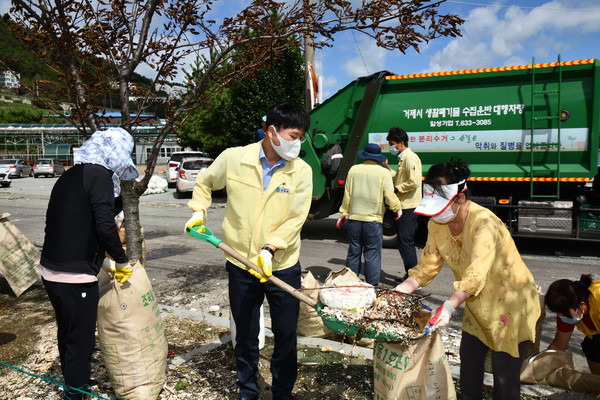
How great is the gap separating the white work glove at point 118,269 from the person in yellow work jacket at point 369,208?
2.72 m

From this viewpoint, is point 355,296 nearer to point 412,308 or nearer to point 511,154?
point 412,308

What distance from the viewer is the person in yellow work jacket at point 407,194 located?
18.1 ft

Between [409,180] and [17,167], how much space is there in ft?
100

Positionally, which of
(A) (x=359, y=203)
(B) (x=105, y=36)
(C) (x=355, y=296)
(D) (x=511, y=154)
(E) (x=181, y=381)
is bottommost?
(E) (x=181, y=381)

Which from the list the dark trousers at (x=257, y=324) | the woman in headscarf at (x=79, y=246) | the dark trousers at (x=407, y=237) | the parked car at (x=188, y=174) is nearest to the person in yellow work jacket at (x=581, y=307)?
the dark trousers at (x=257, y=324)

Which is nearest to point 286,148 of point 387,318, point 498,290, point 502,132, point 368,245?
point 387,318

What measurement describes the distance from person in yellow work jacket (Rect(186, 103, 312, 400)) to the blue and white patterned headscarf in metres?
0.49

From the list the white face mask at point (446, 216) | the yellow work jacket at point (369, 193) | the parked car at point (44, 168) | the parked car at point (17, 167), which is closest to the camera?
the white face mask at point (446, 216)

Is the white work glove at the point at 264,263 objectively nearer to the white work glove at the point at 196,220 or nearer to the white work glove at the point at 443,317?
the white work glove at the point at 196,220

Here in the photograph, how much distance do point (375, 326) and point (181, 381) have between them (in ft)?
5.18

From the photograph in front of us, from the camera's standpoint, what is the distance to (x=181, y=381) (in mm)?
3189

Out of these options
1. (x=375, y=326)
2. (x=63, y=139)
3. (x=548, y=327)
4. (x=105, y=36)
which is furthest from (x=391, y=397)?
(x=63, y=139)

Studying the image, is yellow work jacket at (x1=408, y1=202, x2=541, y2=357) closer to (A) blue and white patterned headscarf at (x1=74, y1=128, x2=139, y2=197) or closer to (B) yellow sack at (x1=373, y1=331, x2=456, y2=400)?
(B) yellow sack at (x1=373, y1=331, x2=456, y2=400)

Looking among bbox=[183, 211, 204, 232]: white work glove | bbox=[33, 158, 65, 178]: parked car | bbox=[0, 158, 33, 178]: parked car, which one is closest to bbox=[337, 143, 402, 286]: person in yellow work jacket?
bbox=[183, 211, 204, 232]: white work glove
